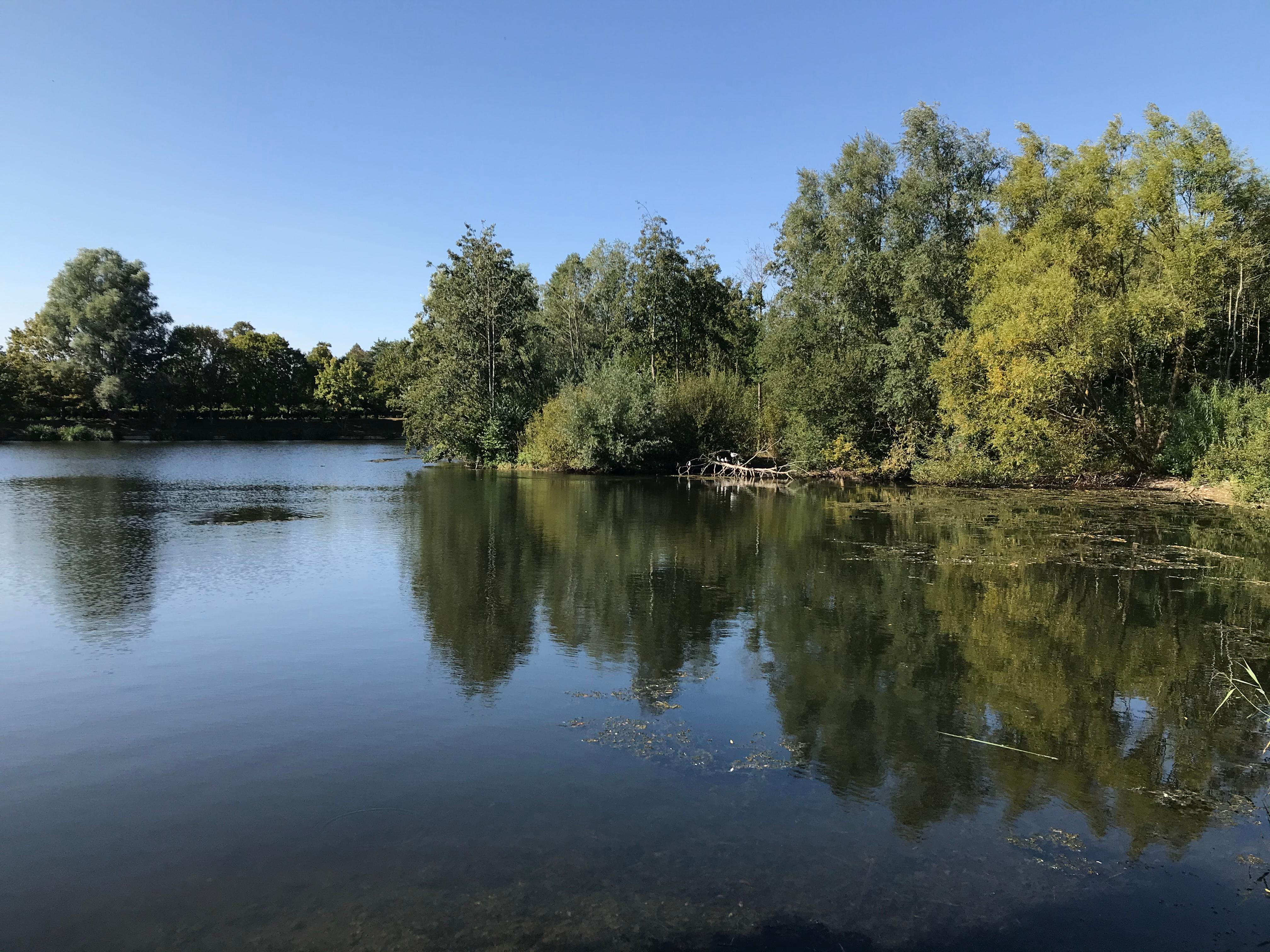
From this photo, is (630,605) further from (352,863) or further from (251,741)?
(352,863)

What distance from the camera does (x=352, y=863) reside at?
5.56 m

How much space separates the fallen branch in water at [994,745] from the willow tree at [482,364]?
3991 centimetres

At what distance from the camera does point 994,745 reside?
771cm

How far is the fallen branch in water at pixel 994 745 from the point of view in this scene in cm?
746

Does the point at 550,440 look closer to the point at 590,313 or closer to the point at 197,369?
the point at 590,313

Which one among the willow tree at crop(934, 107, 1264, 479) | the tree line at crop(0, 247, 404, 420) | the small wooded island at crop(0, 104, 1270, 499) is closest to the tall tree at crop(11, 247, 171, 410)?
the tree line at crop(0, 247, 404, 420)

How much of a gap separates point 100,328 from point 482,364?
4503cm

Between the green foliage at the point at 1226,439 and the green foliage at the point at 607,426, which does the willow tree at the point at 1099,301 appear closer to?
the green foliage at the point at 1226,439

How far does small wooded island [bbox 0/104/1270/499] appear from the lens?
1105 inches

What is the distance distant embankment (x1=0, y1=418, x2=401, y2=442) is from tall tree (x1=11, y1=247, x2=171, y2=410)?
2.70m

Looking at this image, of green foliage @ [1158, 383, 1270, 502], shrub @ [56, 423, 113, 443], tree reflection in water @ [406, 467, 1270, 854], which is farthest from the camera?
shrub @ [56, 423, 113, 443]

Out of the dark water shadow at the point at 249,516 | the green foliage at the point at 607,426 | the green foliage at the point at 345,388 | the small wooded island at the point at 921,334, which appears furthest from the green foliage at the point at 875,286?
the green foliage at the point at 345,388

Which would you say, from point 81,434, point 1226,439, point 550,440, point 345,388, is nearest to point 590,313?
point 550,440

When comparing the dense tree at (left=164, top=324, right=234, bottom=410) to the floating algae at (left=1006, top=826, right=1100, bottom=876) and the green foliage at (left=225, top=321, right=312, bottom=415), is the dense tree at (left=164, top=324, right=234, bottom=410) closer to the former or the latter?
the green foliage at (left=225, top=321, right=312, bottom=415)
